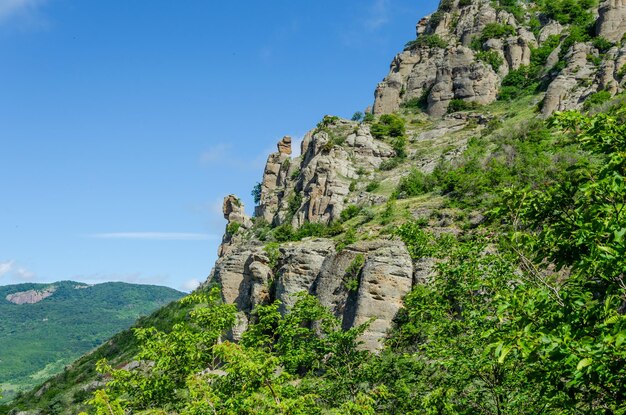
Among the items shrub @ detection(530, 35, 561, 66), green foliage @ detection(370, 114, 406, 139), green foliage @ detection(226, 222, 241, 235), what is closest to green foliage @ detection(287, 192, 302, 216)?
green foliage @ detection(370, 114, 406, 139)

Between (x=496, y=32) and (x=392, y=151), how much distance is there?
3063 centimetres

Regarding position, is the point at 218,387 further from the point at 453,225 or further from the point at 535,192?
the point at 453,225

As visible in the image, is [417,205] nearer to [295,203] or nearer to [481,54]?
[295,203]

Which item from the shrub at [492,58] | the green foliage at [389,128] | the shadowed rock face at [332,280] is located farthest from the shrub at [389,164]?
the shrub at [492,58]

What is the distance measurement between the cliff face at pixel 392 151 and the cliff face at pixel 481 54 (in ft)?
0.60

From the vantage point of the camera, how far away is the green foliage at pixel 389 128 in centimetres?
7119

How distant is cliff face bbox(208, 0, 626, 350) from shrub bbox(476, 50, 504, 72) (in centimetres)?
18

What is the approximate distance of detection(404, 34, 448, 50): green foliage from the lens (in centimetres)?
8684

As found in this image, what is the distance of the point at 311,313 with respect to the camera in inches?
679

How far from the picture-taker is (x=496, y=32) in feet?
267

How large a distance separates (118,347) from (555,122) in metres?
70.7

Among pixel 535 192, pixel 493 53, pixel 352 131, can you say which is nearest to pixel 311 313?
pixel 535 192

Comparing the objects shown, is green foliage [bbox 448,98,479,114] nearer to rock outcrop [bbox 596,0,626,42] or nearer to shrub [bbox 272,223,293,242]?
rock outcrop [bbox 596,0,626,42]

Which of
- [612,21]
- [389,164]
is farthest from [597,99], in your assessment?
Result: [612,21]
